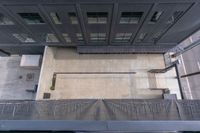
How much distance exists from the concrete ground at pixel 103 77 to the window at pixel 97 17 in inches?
103

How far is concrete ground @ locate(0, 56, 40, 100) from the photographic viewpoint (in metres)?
8.68

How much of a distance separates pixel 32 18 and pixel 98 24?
8.82 feet

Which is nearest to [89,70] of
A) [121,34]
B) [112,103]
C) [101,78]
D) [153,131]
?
[101,78]

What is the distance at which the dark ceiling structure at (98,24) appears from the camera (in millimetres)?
5316

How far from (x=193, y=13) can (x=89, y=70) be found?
17.7ft

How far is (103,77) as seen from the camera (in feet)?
27.1

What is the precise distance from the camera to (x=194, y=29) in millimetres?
7004

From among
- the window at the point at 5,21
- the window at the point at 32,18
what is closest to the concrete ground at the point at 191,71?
the window at the point at 32,18

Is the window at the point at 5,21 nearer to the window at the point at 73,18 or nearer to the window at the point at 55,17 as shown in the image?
the window at the point at 55,17

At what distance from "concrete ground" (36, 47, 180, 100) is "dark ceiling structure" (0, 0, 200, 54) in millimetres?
512

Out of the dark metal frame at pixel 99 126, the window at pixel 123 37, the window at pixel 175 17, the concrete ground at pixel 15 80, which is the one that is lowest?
the dark metal frame at pixel 99 126

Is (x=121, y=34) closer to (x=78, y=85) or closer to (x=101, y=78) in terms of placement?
(x=101, y=78)

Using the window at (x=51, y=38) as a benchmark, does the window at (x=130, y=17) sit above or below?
above

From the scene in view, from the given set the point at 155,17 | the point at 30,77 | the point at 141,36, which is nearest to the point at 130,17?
the point at 155,17
